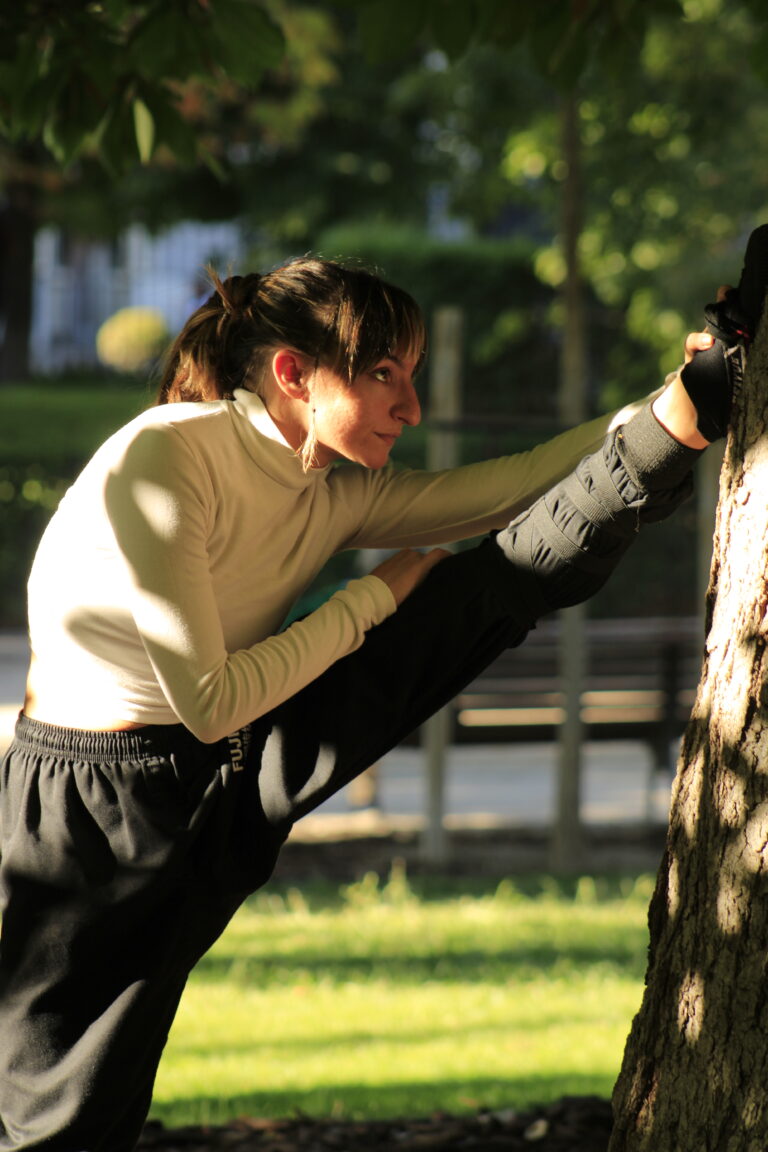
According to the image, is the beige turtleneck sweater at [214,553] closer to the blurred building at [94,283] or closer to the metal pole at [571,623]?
the metal pole at [571,623]

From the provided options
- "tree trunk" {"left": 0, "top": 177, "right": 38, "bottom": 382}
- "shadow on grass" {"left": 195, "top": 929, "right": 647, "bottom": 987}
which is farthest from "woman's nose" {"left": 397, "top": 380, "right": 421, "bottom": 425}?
"tree trunk" {"left": 0, "top": 177, "right": 38, "bottom": 382}

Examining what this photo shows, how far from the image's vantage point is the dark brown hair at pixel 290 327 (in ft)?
7.24

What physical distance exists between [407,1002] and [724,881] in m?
2.71

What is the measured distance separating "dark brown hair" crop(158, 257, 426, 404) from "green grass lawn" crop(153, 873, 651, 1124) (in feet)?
6.32

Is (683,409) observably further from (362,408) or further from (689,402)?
(362,408)

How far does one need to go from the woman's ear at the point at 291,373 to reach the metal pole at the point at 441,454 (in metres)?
4.07

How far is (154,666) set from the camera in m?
2.05

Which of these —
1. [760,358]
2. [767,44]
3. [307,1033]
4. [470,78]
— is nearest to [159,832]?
[760,358]

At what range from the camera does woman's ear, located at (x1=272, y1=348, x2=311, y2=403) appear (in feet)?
7.30

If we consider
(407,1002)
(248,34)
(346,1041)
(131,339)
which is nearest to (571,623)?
(407,1002)

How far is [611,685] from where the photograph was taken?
6.87m

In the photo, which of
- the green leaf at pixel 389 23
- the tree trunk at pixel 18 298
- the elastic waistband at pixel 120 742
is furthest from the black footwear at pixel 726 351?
the tree trunk at pixel 18 298

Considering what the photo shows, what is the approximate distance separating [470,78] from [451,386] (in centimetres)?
287

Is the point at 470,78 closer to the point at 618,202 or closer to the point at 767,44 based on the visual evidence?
the point at 618,202
